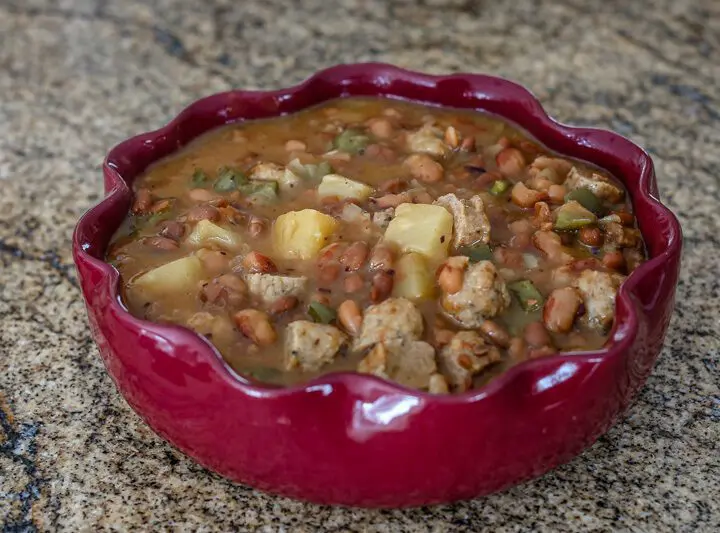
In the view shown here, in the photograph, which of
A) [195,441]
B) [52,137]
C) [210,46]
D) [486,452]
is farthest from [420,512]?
[210,46]

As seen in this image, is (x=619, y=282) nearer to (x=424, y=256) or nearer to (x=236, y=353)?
(x=424, y=256)

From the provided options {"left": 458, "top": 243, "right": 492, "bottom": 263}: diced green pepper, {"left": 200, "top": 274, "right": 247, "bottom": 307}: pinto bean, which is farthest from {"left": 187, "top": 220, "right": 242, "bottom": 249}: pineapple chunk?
{"left": 458, "top": 243, "right": 492, "bottom": 263}: diced green pepper

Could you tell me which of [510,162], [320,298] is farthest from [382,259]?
[510,162]

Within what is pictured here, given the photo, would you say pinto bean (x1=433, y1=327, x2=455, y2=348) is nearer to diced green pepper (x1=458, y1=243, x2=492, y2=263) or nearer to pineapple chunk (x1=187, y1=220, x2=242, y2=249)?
diced green pepper (x1=458, y1=243, x2=492, y2=263)

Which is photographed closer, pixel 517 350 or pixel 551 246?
Answer: pixel 517 350

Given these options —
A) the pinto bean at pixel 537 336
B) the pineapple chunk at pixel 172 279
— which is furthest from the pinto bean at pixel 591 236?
the pineapple chunk at pixel 172 279

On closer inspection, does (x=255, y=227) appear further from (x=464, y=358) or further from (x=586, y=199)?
(x=586, y=199)

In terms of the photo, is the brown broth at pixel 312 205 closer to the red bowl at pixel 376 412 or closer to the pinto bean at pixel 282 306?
the pinto bean at pixel 282 306
